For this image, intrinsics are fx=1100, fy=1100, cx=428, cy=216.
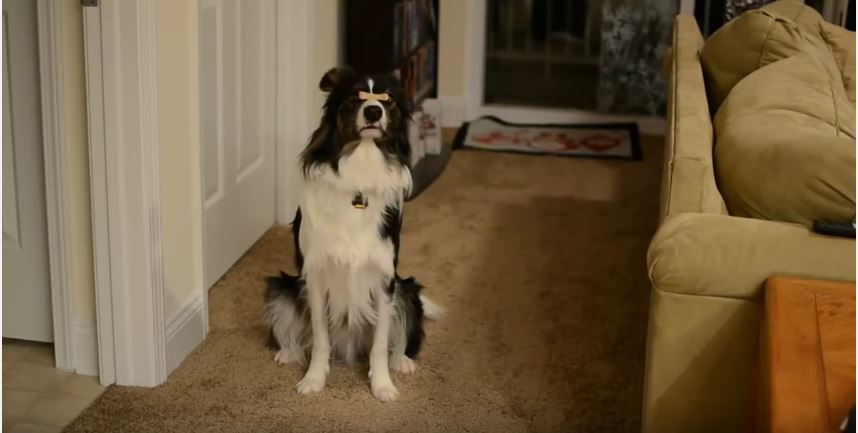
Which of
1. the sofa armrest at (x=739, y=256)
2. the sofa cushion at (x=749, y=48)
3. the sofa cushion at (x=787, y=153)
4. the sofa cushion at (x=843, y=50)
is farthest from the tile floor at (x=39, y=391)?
the sofa cushion at (x=843, y=50)

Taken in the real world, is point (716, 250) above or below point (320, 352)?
above

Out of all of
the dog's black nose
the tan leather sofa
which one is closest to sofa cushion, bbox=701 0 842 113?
the tan leather sofa

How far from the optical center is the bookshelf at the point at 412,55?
4.25 metres

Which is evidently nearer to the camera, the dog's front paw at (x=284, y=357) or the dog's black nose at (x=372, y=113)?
the dog's black nose at (x=372, y=113)

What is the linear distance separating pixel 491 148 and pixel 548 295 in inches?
73.9

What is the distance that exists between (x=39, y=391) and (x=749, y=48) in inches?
85.3

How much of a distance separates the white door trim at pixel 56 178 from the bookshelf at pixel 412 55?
4.21 ft

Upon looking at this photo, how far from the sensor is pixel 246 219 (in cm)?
370

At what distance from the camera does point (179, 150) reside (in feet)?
9.04

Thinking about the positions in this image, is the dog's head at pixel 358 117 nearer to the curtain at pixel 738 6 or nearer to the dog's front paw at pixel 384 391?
the dog's front paw at pixel 384 391

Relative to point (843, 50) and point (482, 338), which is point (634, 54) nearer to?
point (843, 50)

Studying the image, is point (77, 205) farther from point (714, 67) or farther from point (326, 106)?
point (714, 67)

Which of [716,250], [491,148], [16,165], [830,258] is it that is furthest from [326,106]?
[491,148]

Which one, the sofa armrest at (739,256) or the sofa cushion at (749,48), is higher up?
the sofa cushion at (749,48)
